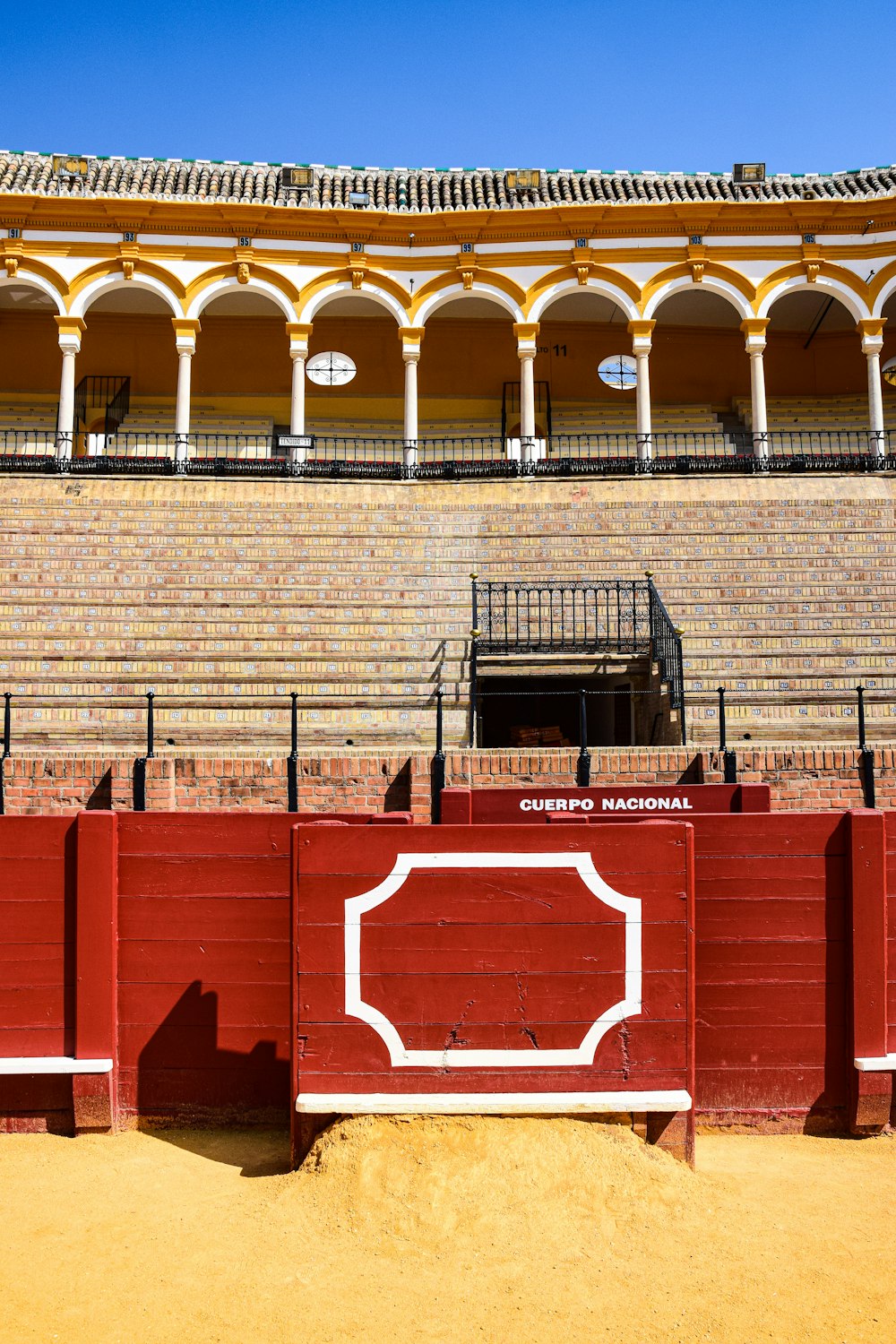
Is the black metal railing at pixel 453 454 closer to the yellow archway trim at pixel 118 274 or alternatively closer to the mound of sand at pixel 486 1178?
the yellow archway trim at pixel 118 274

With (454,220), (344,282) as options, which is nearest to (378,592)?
(344,282)

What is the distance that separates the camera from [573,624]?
13.1 m

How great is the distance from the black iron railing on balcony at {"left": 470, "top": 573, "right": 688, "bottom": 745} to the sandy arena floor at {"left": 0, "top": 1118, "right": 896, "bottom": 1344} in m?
6.55

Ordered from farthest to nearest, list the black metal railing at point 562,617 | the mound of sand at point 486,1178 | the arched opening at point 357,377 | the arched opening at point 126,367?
the arched opening at point 357,377 → the arched opening at point 126,367 → the black metal railing at point 562,617 → the mound of sand at point 486,1178

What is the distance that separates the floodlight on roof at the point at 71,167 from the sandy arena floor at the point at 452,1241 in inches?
878

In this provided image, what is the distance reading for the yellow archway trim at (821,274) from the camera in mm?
21609

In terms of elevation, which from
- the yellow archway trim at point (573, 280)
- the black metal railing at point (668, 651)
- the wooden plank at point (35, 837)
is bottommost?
the wooden plank at point (35, 837)

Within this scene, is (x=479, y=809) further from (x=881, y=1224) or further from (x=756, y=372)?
(x=756, y=372)

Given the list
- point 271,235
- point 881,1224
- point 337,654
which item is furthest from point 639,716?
point 271,235

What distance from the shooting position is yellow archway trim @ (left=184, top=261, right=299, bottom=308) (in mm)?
21344

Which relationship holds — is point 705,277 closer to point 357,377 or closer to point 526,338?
point 526,338

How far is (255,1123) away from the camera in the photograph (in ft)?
17.1

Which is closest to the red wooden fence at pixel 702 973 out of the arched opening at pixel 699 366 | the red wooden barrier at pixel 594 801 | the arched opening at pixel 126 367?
the red wooden barrier at pixel 594 801

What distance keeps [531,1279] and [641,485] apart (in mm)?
15964
